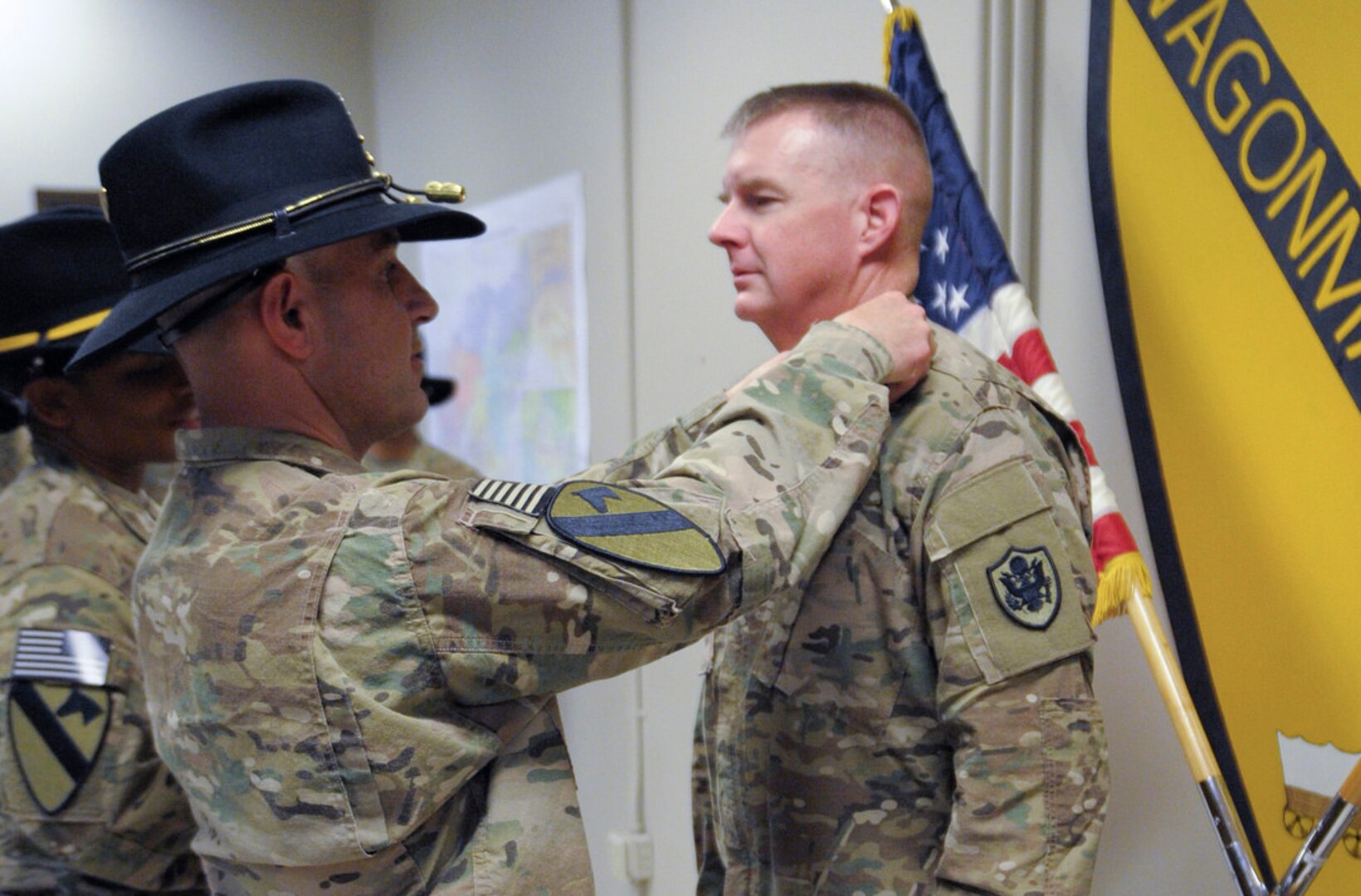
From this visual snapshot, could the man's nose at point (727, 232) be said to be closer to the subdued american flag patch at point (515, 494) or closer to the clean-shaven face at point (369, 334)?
the clean-shaven face at point (369, 334)

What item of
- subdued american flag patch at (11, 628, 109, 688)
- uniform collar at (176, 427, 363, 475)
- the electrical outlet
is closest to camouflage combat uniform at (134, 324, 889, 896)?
uniform collar at (176, 427, 363, 475)

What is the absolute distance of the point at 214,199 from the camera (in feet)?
3.46

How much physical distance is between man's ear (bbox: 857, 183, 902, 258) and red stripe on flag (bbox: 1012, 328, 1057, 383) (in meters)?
0.52

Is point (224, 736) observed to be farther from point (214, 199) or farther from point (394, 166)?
point (394, 166)

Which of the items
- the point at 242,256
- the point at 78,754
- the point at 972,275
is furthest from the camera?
the point at 972,275

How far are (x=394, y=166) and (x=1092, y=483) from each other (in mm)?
3228

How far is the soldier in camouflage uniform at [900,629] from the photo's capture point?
3.52 ft

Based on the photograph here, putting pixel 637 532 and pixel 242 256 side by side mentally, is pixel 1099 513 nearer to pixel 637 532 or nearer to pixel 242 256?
pixel 637 532

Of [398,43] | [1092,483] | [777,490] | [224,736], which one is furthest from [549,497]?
[398,43]

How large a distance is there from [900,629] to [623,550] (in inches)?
15.6

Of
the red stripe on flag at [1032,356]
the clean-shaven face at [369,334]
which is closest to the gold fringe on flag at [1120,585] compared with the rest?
the red stripe on flag at [1032,356]

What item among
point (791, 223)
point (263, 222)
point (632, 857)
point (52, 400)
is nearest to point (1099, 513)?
point (791, 223)

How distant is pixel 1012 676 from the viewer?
3.51 ft

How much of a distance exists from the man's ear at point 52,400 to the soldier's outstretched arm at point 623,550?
849 millimetres
